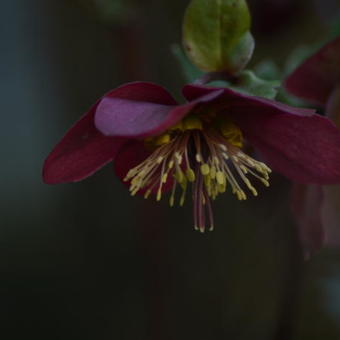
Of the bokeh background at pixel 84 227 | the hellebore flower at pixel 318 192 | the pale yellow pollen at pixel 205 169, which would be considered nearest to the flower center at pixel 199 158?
the pale yellow pollen at pixel 205 169

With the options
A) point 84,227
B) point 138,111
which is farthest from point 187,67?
Result: point 84,227

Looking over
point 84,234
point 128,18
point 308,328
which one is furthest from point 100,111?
point 84,234

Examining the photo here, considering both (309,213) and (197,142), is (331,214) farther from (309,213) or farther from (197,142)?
(197,142)

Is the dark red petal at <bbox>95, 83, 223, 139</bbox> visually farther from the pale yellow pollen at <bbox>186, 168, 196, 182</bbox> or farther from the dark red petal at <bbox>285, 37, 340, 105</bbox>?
the dark red petal at <bbox>285, 37, 340, 105</bbox>

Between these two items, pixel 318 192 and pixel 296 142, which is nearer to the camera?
pixel 296 142

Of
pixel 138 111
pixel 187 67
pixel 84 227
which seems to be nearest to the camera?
pixel 138 111

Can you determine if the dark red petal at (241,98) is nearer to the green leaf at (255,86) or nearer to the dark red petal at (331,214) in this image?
the green leaf at (255,86)
